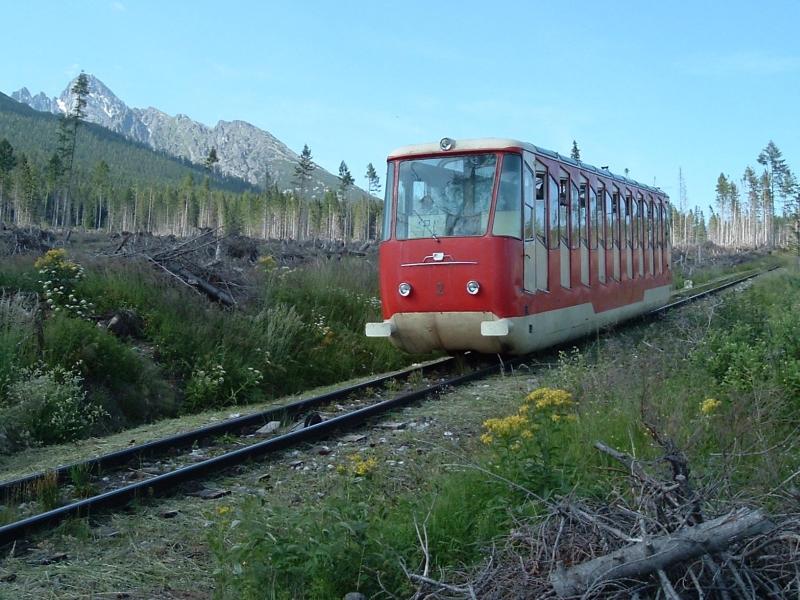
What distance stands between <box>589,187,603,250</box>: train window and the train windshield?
3.73 m

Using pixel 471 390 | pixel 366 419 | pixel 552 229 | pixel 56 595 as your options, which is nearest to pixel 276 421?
pixel 366 419

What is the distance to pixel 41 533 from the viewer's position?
5098 mm

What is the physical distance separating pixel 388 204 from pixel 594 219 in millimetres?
4557

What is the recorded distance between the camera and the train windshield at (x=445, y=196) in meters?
10.9

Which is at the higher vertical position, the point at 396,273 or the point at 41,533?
the point at 396,273

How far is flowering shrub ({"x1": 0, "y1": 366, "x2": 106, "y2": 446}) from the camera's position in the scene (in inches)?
320

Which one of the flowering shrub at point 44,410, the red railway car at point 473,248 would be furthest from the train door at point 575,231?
the flowering shrub at point 44,410

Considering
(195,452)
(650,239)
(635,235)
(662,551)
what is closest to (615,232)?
(635,235)

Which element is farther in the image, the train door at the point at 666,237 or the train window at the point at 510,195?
the train door at the point at 666,237

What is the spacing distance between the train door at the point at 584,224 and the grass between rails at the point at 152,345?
3.50 meters

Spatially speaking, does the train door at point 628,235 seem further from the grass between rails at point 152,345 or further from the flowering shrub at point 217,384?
the flowering shrub at point 217,384

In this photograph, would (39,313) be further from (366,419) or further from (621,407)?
(621,407)

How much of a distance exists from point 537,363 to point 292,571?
28.2ft

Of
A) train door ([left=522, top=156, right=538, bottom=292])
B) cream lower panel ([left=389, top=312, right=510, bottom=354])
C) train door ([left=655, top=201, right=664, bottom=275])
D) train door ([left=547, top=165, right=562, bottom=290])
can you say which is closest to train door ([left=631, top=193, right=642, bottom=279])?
train door ([left=655, top=201, right=664, bottom=275])
